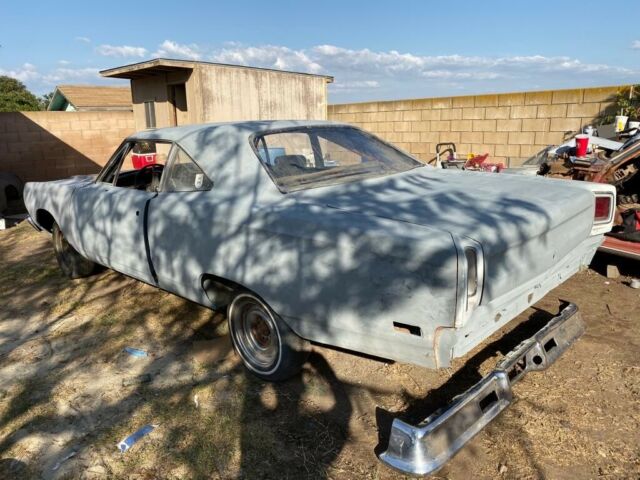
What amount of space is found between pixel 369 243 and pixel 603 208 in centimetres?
196

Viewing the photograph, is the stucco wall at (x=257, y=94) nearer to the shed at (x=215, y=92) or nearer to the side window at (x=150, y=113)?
the shed at (x=215, y=92)

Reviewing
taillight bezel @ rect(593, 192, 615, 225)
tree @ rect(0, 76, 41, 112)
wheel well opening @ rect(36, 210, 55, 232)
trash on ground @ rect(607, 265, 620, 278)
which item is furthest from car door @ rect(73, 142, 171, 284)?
tree @ rect(0, 76, 41, 112)

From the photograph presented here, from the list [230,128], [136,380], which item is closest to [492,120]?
[230,128]

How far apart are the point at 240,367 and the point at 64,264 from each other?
299cm

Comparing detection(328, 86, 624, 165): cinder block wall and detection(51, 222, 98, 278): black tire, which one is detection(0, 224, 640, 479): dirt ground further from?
detection(328, 86, 624, 165): cinder block wall

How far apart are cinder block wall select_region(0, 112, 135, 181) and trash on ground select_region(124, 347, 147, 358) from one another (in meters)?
11.0

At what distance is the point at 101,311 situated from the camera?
14.5 feet

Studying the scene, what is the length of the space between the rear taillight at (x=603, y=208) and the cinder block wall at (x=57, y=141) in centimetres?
1322

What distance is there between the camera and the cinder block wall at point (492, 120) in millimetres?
8133

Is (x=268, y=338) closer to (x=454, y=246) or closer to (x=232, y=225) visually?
(x=232, y=225)

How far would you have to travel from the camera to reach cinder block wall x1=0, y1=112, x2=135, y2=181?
12.2m

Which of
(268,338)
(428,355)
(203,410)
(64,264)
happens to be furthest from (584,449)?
(64,264)

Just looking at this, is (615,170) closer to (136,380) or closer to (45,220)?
(136,380)

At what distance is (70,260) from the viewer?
5.15 m
